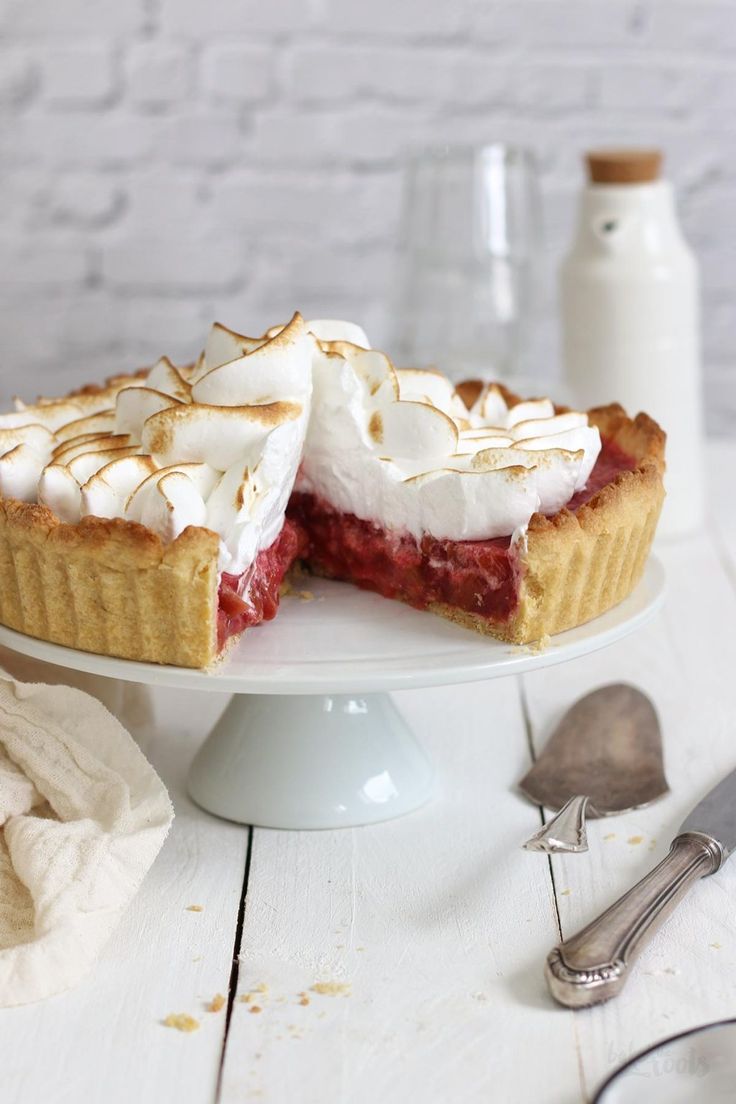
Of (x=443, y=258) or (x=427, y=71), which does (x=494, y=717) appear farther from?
(x=427, y=71)

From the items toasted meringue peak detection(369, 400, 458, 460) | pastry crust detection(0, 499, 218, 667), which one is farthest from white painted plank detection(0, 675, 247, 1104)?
toasted meringue peak detection(369, 400, 458, 460)

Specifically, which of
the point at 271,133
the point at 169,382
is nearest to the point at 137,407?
the point at 169,382

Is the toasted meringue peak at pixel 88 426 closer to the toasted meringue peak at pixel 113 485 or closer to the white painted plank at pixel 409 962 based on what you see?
the toasted meringue peak at pixel 113 485

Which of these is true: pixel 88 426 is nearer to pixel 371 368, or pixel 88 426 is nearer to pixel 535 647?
pixel 371 368

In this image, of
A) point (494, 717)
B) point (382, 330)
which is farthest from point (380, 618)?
point (382, 330)

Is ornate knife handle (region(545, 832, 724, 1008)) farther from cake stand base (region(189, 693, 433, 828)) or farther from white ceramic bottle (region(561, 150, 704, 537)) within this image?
white ceramic bottle (region(561, 150, 704, 537))

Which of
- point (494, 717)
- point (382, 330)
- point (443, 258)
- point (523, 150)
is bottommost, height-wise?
point (494, 717)

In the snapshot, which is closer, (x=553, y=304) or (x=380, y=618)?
(x=380, y=618)
